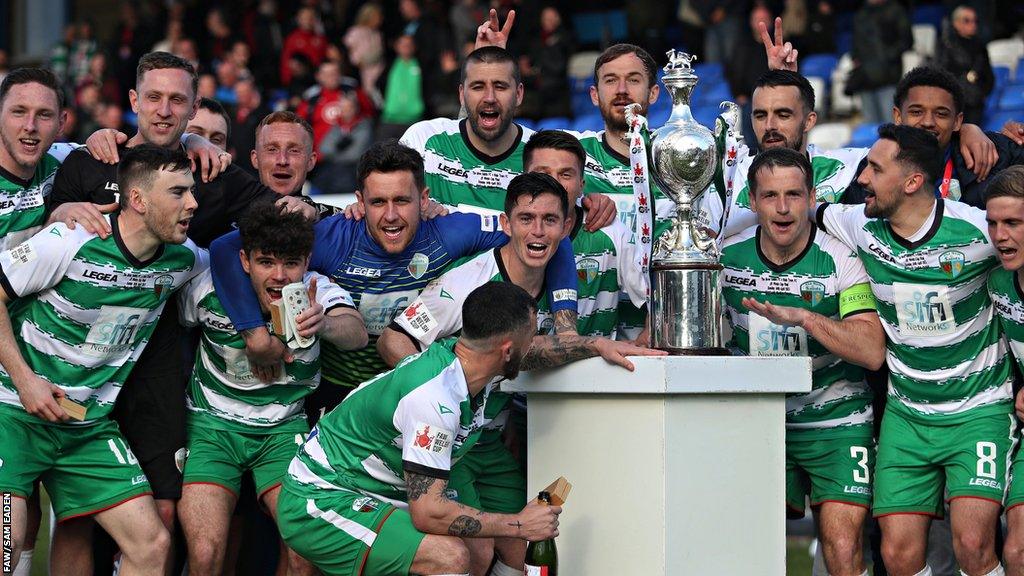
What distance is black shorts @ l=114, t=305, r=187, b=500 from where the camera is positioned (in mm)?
6062

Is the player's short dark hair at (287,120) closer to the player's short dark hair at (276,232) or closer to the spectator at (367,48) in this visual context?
the player's short dark hair at (276,232)

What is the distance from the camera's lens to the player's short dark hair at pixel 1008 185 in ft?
17.9

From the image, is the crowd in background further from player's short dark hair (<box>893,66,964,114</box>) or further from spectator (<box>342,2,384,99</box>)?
player's short dark hair (<box>893,66,964,114</box>)

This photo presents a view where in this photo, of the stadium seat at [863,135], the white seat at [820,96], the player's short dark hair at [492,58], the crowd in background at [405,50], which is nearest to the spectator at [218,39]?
the crowd in background at [405,50]

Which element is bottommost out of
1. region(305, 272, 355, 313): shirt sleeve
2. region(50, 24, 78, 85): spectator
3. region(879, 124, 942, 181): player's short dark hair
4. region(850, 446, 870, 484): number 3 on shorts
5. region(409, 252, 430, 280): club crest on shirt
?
region(850, 446, 870, 484): number 3 on shorts

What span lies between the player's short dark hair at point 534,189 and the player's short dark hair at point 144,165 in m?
1.34

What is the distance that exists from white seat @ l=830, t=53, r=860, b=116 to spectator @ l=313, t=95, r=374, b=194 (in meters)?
4.57

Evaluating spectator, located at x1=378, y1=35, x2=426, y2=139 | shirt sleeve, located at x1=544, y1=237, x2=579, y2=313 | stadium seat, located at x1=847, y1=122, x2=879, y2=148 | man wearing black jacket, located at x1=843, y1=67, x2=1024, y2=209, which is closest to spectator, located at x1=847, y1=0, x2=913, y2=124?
stadium seat, located at x1=847, y1=122, x2=879, y2=148

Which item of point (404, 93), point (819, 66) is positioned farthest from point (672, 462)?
point (404, 93)

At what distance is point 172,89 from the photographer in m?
6.24

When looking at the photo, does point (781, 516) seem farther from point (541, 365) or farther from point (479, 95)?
point (479, 95)

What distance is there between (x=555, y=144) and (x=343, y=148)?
8310mm

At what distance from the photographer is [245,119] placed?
1350cm

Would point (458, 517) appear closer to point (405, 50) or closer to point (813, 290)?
point (813, 290)
